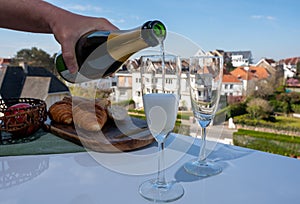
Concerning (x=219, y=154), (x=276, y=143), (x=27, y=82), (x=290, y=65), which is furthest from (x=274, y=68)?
(x=219, y=154)

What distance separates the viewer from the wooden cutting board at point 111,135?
1.88 feet

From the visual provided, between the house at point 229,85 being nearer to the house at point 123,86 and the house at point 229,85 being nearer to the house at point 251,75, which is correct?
the house at point 123,86

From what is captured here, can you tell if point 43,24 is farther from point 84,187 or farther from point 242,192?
point 242,192

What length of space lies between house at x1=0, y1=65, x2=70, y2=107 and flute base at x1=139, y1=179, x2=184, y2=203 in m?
3.04

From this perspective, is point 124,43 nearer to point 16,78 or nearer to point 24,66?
point 24,66

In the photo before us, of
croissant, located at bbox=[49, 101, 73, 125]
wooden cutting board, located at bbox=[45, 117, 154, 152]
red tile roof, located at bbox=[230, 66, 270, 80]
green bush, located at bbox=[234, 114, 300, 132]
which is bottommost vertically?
green bush, located at bbox=[234, 114, 300, 132]

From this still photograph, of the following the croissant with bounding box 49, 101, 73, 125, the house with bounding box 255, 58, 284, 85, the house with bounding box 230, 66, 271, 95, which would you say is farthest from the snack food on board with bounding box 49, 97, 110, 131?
the house with bounding box 255, 58, 284, 85

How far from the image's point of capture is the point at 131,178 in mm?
456

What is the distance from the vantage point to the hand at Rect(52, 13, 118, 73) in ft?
1.93

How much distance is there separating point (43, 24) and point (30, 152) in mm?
306

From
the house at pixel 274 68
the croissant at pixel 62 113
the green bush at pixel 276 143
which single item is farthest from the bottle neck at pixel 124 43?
the house at pixel 274 68

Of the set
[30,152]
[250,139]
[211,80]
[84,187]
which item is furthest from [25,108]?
[250,139]

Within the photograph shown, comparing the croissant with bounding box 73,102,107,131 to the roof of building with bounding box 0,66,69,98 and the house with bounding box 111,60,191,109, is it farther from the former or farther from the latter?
the roof of building with bounding box 0,66,69,98

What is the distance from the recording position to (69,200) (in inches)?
14.9
